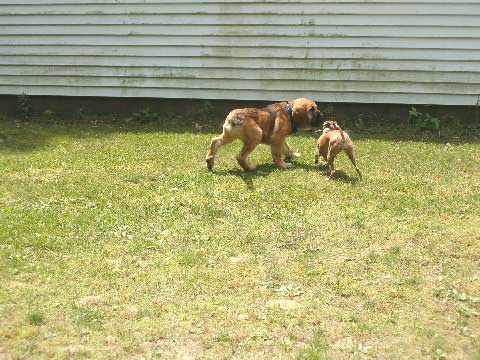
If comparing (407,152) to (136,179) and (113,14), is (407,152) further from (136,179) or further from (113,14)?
(113,14)

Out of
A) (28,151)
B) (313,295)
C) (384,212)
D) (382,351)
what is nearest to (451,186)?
(384,212)

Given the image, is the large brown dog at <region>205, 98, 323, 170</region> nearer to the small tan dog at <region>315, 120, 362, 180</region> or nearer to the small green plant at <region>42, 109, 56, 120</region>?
the small tan dog at <region>315, 120, 362, 180</region>

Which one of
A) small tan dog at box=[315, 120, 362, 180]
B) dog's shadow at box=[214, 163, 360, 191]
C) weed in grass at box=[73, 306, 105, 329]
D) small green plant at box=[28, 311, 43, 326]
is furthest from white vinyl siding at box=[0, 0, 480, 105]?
small green plant at box=[28, 311, 43, 326]

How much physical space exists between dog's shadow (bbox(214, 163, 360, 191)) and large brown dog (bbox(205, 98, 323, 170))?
112 mm

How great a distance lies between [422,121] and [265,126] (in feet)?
12.6

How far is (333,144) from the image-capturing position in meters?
7.05

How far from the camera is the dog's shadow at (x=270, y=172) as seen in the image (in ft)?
23.7

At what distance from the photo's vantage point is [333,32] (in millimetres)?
10398

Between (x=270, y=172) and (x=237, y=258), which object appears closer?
(x=237, y=258)

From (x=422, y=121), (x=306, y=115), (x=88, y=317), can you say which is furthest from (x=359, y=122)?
(x=88, y=317)

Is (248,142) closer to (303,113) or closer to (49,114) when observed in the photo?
(303,113)

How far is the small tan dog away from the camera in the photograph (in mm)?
→ 7020

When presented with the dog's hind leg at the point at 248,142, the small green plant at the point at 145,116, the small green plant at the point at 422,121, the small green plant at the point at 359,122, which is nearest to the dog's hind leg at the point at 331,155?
the dog's hind leg at the point at 248,142

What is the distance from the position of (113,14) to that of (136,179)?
16.4 feet
